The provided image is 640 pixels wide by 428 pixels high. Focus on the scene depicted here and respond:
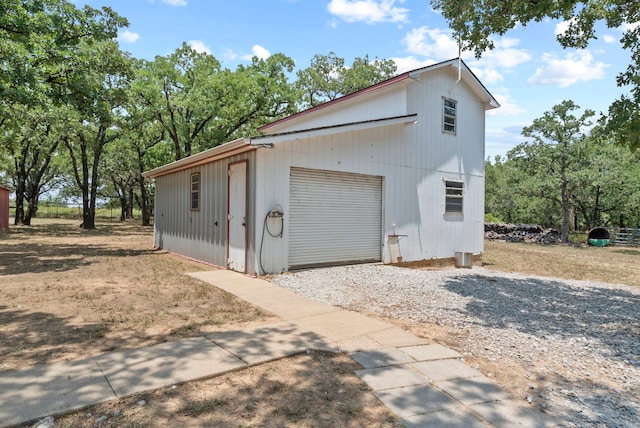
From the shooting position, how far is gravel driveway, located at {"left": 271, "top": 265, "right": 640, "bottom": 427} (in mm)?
2980

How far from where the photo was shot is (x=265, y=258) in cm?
767

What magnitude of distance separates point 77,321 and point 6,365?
1.37 meters

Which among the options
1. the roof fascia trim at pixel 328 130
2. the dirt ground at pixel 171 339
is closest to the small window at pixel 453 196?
the roof fascia trim at pixel 328 130

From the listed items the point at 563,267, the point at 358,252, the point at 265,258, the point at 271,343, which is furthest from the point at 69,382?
the point at 563,267

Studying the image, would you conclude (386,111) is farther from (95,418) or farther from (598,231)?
(598,231)

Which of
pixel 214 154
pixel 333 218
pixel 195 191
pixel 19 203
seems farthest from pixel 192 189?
pixel 19 203

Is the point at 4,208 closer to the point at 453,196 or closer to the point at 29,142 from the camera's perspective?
the point at 29,142

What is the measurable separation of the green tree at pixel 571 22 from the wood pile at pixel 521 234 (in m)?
16.9

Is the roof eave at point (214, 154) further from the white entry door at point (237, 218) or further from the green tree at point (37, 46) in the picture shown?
the green tree at point (37, 46)

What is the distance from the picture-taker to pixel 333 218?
883cm

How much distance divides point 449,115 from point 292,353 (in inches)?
395

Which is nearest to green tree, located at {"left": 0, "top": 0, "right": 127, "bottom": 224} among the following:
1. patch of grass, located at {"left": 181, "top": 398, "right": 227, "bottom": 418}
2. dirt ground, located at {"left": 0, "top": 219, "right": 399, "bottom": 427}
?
dirt ground, located at {"left": 0, "top": 219, "right": 399, "bottom": 427}

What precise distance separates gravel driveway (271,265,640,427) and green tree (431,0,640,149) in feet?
9.87

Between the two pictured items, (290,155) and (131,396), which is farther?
(290,155)
